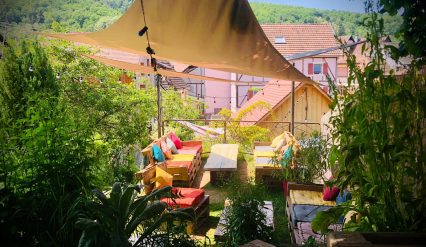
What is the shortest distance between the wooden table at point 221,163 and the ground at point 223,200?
222 mm

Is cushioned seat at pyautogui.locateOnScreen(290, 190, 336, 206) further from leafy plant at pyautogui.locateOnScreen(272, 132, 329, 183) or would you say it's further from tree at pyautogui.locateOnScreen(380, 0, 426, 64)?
tree at pyautogui.locateOnScreen(380, 0, 426, 64)

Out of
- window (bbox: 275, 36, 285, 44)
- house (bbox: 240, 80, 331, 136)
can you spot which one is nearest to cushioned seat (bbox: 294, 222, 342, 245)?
house (bbox: 240, 80, 331, 136)

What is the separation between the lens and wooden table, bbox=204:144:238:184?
20.4 ft

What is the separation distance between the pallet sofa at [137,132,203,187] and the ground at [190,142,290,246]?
29 cm

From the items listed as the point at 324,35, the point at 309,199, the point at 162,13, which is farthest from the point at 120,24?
the point at 324,35

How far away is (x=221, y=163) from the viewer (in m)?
6.54

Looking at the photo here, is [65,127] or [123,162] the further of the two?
[123,162]

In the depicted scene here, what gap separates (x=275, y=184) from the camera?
6059mm

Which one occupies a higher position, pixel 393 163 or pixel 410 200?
pixel 393 163

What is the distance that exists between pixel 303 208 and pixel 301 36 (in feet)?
52.9

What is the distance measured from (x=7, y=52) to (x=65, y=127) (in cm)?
470

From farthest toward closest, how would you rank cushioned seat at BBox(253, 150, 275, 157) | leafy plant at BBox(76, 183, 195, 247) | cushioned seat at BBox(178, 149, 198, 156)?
cushioned seat at BBox(178, 149, 198, 156) → cushioned seat at BBox(253, 150, 275, 157) → leafy plant at BBox(76, 183, 195, 247)

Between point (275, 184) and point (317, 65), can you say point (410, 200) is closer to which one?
point (275, 184)

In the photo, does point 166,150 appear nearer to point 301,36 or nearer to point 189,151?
point 189,151
